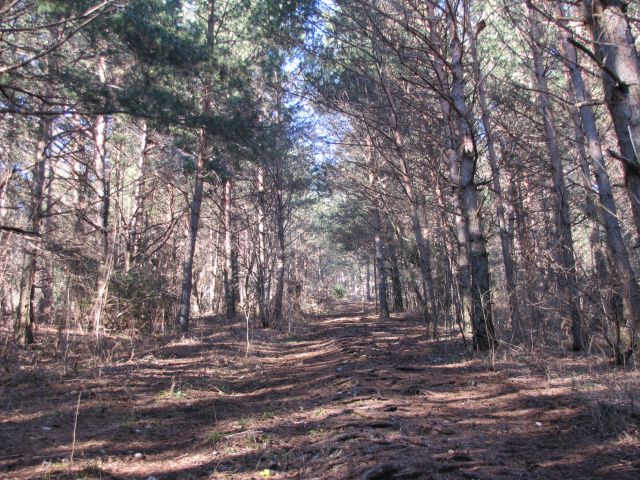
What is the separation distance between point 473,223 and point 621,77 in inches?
196

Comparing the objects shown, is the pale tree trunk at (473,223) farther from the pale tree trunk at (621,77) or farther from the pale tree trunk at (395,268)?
the pale tree trunk at (395,268)

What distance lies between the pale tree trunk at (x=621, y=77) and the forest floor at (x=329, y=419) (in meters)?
1.89

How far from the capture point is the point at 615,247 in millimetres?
6531

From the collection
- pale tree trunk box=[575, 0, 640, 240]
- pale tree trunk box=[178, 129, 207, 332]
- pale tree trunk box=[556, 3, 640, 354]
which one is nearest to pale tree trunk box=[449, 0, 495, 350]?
pale tree trunk box=[556, 3, 640, 354]

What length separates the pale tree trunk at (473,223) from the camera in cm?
771

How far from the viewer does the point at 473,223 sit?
7.84 m

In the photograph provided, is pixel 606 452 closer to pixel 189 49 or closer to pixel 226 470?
pixel 226 470

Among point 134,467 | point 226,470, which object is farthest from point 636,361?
point 134,467

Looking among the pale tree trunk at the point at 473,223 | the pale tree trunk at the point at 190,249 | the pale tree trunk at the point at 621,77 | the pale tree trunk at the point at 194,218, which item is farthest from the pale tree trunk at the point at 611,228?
the pale tree trunk at the point at 190,249

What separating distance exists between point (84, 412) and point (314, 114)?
41.3 ft

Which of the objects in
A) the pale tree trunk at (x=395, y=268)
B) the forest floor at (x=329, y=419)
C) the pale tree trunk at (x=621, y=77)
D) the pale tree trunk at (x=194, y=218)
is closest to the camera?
the pale tree trunk at (x=621, y=77)

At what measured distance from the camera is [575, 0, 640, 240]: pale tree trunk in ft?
9.34

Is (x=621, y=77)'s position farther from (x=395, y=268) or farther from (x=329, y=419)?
(x=395, y=268)

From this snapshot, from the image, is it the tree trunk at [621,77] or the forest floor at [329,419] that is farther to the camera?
the forest floor at [329,419]
